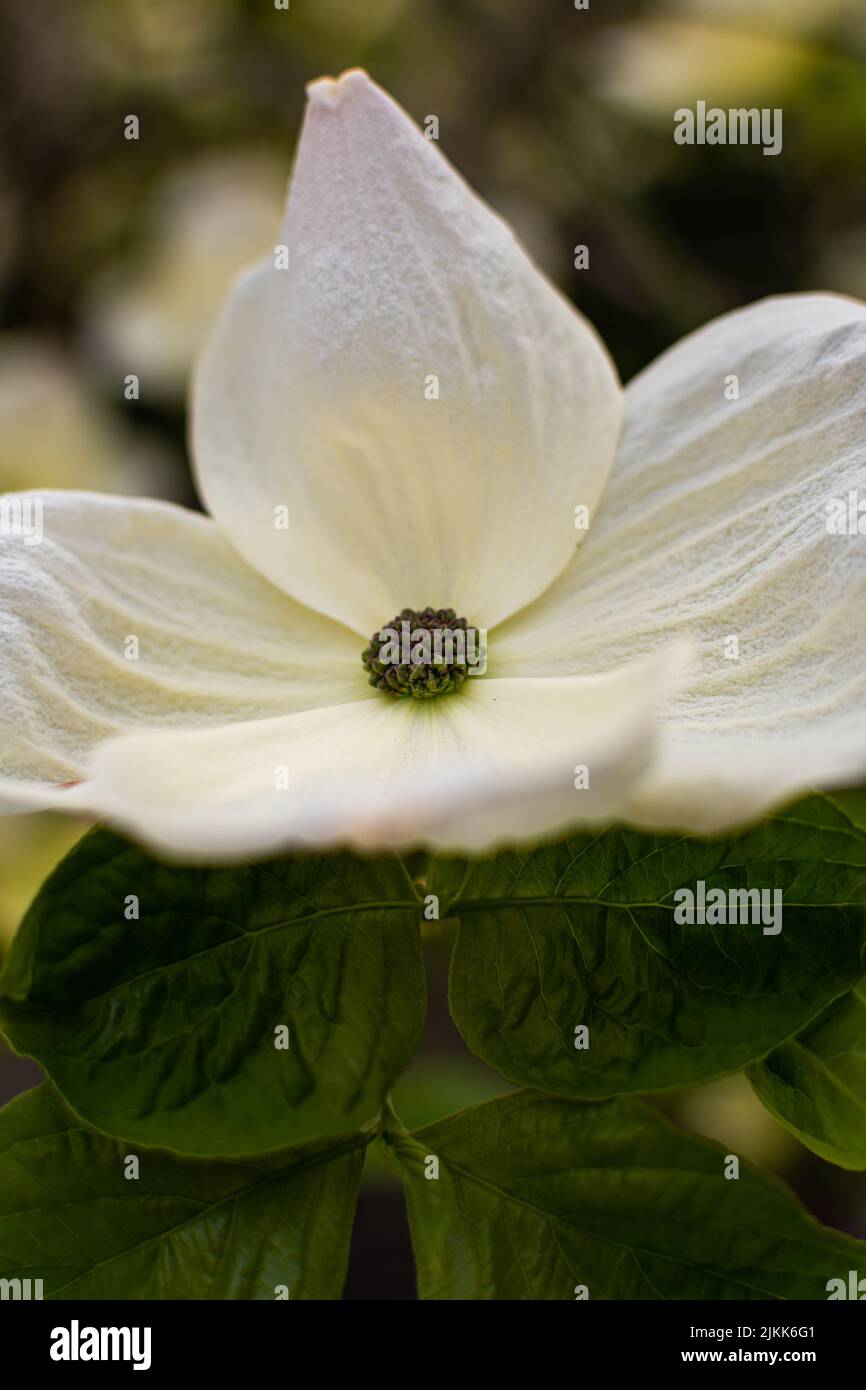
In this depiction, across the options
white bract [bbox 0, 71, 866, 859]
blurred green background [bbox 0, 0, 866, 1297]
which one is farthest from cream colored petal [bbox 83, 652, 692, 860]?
blurred green background [bbox 0, 0, 866, 1297]

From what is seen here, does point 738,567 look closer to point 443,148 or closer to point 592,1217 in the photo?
point 592,1217

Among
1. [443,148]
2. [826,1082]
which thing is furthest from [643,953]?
[443,148]

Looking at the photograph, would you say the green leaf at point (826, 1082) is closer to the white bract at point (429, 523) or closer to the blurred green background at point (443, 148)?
the white bract at point (429, 523)

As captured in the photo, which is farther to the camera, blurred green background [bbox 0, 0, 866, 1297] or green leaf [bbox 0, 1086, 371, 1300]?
blurred green background [bbox 0, 0, 866, 1297]

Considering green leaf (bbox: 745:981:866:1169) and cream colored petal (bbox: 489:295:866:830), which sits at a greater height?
cream colored petal (bbox: 489:295:866:830)

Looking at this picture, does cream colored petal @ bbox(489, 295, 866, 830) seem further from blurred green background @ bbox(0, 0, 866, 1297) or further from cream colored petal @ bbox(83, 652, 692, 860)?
blurred green background @ bbox(0, 0, 866, 1297)

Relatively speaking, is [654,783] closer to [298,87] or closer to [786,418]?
[786,418]
